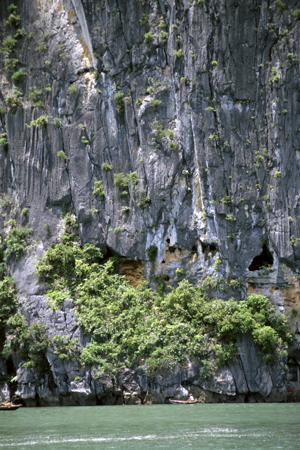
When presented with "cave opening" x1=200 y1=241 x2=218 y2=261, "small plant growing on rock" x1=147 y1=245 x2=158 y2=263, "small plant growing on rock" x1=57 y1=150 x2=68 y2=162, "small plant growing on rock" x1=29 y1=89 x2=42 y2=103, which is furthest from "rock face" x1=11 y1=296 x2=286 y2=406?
"small plant growing on rock" x1=29 y1=89 x2=42 y2=103

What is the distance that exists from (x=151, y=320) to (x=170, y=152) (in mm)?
8307

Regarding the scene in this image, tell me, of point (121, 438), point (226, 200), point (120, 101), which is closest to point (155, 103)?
point (120, 101)

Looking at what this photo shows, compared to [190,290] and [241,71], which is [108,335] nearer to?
[190,290]

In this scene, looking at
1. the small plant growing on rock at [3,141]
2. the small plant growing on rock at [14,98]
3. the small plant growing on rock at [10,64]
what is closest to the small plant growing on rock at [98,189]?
the small plant growing on rock at [3,141]

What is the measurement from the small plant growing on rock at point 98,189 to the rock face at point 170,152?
164mm

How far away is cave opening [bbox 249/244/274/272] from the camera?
971 inches

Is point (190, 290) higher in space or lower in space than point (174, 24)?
lower

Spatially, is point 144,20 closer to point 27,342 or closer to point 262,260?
point 262,260

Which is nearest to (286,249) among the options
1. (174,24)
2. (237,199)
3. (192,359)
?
(237,199)

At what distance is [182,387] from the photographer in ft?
69.2

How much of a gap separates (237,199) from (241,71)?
617cm

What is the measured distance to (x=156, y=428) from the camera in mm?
13727

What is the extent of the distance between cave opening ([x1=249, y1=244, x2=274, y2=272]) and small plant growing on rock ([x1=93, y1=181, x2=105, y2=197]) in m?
8.42

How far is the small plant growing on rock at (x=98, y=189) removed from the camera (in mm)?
26500
